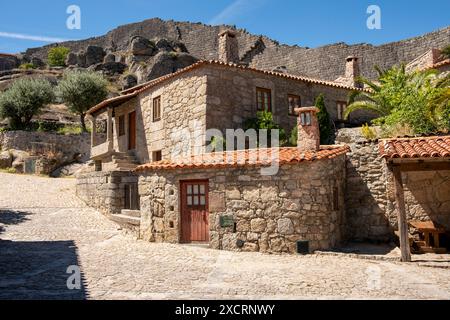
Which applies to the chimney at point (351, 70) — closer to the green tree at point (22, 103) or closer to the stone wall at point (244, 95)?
the stone wall at point (244, 95)

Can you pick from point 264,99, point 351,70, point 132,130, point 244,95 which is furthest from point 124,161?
point 351,70

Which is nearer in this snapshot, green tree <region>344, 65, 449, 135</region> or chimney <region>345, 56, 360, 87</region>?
green tree <region>344, 65, 449, 135</region>

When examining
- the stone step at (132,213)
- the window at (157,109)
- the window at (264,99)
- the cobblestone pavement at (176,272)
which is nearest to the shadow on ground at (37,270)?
the cobblestone pavement at (176,272)

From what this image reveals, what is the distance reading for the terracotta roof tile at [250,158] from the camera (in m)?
10.0

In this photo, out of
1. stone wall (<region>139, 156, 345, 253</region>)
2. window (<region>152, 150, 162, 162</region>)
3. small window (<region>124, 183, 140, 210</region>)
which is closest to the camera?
stone wall (<region>139, 156, 345, 253</region>)

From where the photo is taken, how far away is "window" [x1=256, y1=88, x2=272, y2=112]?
16.8 m

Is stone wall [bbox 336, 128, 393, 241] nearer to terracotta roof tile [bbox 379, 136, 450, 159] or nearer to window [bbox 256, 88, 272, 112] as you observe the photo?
terracotta roof tile [bbox 379, 136, 450, 159]

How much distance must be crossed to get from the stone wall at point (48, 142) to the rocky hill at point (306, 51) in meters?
18.4

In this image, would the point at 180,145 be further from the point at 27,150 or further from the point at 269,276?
the point at 27,150

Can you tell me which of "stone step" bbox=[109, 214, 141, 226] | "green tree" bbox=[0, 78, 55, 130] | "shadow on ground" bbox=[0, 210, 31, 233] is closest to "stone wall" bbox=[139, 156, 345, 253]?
"stone step" bbox=[109, 214, 141, 226]

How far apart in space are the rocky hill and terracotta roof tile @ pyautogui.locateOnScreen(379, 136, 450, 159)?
23.4 m

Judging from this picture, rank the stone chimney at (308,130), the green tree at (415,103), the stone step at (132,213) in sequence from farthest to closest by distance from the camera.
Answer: the stone step at (132,213)
the green tree at (415,103)
the stone chimney at (308,130)

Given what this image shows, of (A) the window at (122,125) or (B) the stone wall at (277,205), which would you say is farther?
(A) the window at (122,125)

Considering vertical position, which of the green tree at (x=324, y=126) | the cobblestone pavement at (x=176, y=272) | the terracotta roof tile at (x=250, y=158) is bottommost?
the cobblestone pavement at (x=176, y=272)
